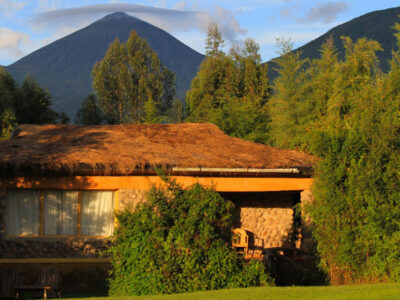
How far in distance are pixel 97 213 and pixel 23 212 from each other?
1718 millimetres

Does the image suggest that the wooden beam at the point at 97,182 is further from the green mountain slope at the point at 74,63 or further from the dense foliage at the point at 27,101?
the green mountain slope at the point at 74,63

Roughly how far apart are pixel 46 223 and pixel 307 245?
622cm

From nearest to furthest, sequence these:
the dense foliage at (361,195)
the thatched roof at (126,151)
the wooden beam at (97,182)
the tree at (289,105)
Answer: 1. the dense foliage at (361,195)
2. the thatched roof at (126,151)
3. the wooden beam at (97,182)
4. the tree at (289,105)

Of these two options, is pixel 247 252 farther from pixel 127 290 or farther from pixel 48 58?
pixel 48 58

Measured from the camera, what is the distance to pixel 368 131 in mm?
11328

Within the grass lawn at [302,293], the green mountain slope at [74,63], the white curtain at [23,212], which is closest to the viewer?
the grass lawn at [302,293]

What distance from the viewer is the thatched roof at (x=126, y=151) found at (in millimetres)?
12070

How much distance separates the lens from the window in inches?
507

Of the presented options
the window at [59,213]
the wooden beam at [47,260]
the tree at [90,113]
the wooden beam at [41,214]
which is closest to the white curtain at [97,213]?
the window at [59,213]

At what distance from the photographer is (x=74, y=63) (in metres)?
156

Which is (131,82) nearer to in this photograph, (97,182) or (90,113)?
(90,113)

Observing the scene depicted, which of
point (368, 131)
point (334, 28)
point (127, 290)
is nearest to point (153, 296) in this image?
point (127, 290)

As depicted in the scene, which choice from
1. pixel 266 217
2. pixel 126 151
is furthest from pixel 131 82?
pixel 126 151

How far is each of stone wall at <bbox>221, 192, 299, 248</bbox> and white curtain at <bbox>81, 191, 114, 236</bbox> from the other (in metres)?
3.17
